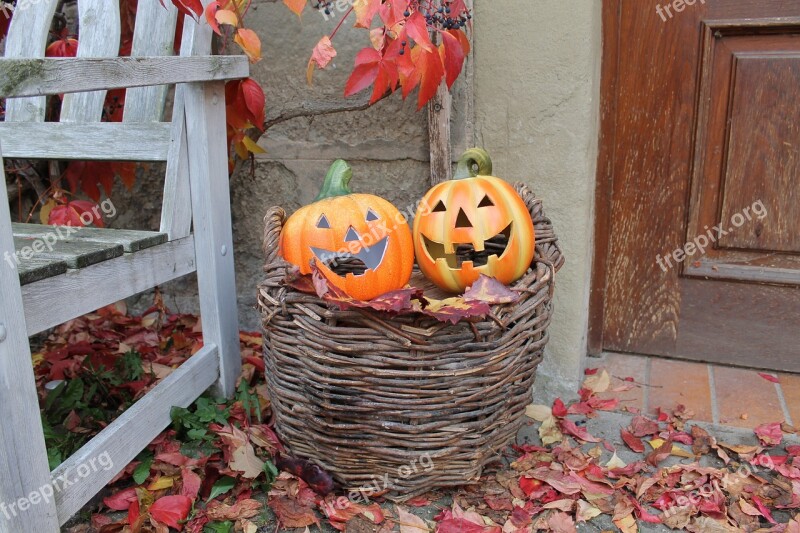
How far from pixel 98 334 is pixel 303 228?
130 centimetres

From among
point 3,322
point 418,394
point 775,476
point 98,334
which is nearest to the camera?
point 3,322

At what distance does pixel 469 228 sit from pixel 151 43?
108cm

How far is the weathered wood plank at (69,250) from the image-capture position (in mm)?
1498

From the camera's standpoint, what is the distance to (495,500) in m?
1.69

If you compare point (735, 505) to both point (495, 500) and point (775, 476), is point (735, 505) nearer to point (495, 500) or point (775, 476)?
point (775, 476)

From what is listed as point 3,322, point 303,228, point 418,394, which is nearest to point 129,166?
point 303,228

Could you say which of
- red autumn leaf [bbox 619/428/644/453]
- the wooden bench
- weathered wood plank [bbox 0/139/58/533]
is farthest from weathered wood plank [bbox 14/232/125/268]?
red autumn leaf [bbox 619/428/644/453]

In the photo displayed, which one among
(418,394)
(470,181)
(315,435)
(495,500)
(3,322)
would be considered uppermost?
(470,181)

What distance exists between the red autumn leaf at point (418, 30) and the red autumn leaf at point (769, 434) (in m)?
1.38

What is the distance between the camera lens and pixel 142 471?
174 centimetres

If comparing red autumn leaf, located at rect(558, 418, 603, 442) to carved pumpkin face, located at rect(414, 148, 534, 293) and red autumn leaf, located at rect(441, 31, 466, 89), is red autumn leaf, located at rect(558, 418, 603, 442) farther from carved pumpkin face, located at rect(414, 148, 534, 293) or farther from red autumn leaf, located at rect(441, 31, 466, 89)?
red autumn leaf, located at rect(441, 31, 466, 89)

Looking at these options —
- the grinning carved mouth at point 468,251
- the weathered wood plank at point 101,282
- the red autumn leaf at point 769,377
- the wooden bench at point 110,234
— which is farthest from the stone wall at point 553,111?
the weathered wood plank at point 101,282

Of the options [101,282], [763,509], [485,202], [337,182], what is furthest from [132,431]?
[763,509]

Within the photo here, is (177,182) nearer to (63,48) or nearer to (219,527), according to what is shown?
(63,48)
